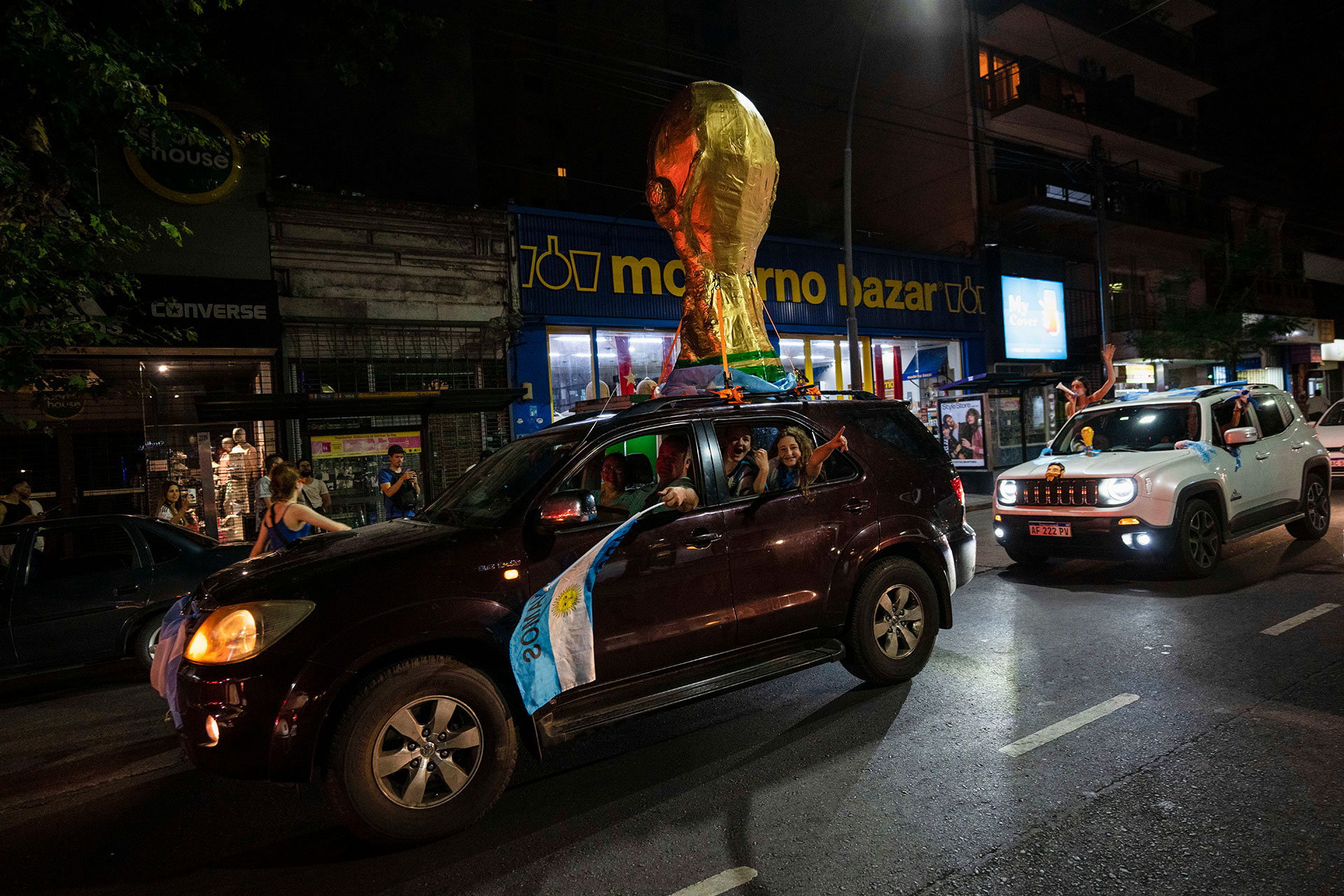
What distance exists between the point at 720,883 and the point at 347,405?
31.3ft

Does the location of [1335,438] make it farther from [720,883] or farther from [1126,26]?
[1126,26]

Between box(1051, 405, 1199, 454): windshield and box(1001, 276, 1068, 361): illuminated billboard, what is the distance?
15.3 metres

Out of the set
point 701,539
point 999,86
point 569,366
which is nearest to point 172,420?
point 569,366

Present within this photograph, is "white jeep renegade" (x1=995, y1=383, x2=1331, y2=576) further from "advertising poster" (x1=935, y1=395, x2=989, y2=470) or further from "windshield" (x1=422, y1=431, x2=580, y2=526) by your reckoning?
"advertising poster" (x1=935, y1=395, x2=989, y2=470)

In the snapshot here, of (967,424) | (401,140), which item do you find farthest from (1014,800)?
(401,140)

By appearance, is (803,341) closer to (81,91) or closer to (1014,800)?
(81,91)

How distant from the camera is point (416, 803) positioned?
10.8ft

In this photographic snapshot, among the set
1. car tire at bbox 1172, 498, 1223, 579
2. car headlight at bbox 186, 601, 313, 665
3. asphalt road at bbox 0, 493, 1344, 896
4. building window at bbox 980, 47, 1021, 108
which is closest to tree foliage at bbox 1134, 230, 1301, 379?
building window at bbox 980, 47, 1021, 108

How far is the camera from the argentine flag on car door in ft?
11.5

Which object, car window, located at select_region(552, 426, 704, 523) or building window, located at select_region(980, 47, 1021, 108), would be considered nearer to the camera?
car window, located at select_region(552, 426, 704, 523)

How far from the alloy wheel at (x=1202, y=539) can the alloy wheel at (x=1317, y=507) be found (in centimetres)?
234

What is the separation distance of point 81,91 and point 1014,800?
338 inches

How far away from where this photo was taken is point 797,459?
470cm

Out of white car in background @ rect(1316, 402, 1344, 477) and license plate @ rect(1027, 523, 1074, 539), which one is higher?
white car in background @ rect(1316, 402, 1344, 477)
